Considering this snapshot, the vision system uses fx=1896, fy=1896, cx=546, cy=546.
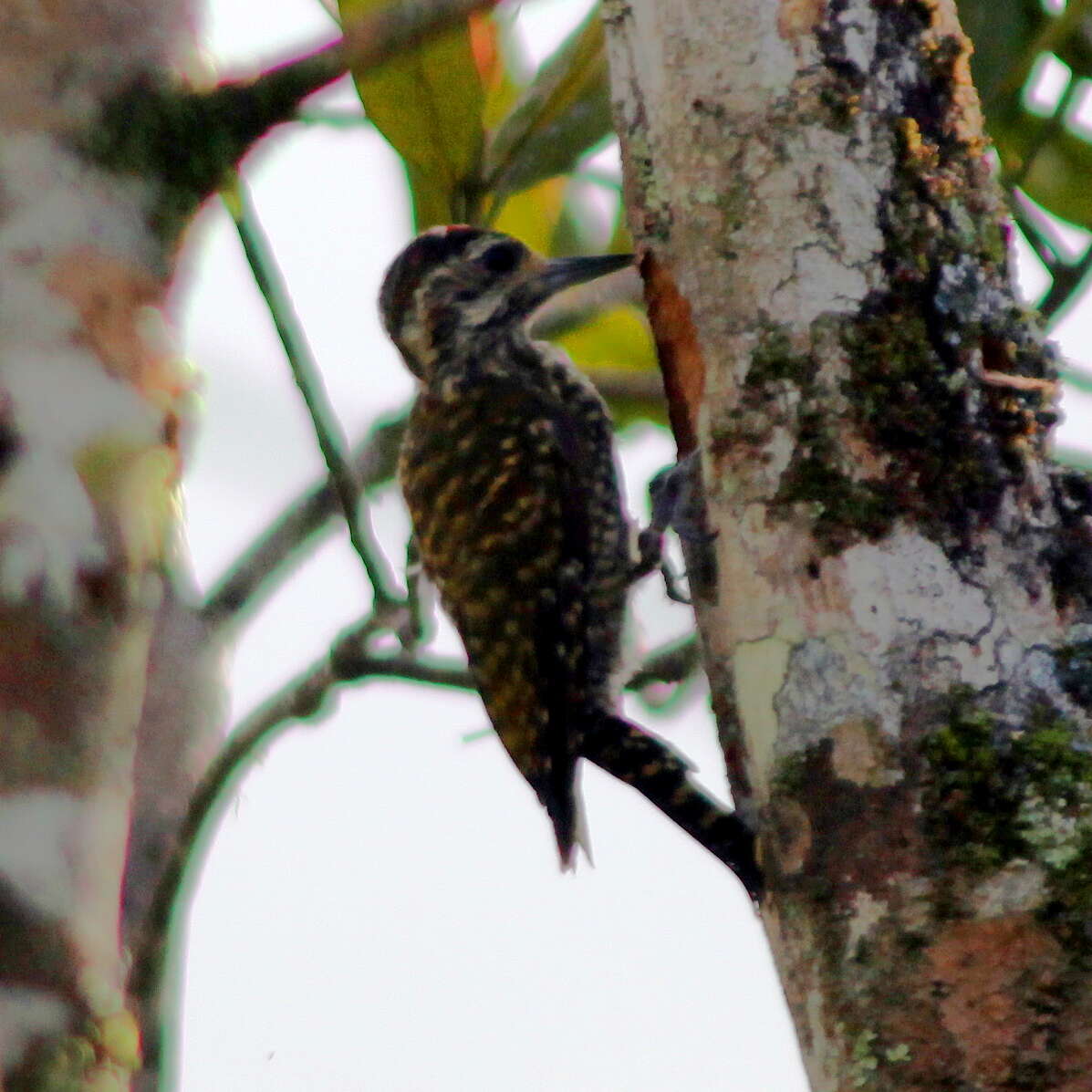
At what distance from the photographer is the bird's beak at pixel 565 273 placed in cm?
389

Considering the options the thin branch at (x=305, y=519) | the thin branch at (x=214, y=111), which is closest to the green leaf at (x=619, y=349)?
the thin branch at (x=305, y=519)

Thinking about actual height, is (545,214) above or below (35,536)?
above

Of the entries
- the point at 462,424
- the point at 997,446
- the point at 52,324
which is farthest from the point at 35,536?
the point at 462,424

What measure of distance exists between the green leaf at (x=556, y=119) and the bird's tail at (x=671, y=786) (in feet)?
3.19

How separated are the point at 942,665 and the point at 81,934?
1097 millimetres

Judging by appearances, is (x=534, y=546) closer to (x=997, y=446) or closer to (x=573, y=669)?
(x=573, y=669)

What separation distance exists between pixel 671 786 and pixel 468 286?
1.40 m

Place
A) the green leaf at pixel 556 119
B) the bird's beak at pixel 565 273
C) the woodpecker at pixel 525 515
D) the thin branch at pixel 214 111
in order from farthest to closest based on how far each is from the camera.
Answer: the bird's beak at pixel 565 273, the woodpecker at pixel 525 515, the green leaf at pixel 556 119, the thin branch at pixel 214 111

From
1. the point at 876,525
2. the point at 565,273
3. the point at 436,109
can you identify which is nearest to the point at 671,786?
the point at 876,525

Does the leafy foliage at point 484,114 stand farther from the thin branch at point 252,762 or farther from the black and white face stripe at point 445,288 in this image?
the thin branch at point 252,762

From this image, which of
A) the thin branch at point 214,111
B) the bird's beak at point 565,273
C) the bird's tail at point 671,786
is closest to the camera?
the bird's tail at point 671,786

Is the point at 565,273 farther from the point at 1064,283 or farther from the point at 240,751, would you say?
the point at 240,751

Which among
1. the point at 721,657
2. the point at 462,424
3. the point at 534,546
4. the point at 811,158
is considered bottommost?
the point at 721,657

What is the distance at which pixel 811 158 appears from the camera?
237cm
